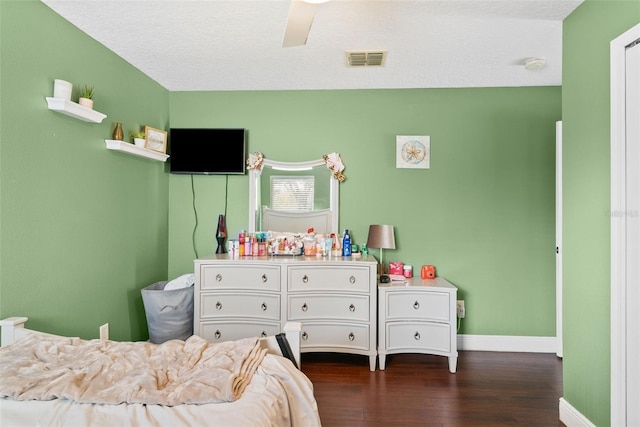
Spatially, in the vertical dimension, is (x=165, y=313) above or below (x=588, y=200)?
below

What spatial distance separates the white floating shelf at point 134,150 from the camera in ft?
8.78

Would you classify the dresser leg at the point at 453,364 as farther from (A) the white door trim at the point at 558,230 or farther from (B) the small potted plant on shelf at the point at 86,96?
(B) the small potted plant on shelf at the point at 86,96

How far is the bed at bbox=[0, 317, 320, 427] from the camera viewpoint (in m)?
1.20

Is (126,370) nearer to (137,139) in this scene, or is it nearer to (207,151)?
(137,139)

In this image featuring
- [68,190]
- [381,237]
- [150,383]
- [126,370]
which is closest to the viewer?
[150,383]

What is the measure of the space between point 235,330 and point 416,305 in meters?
1.54

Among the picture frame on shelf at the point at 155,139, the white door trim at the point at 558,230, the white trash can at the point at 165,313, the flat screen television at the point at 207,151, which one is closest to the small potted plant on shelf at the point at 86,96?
the picture frame on shelf at the point at 155,139

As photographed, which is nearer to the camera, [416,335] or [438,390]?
[438,390]

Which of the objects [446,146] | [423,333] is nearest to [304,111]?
[446,146]

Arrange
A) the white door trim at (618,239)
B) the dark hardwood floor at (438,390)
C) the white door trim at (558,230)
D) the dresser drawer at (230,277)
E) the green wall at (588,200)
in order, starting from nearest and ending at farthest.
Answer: the white door trim at (618,239) → the green wall at (588,200) → the dark hardwood floor at (438,390) → the dresser drawer at (230,277) → the white door trim at (558,230)

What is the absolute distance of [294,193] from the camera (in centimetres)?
356

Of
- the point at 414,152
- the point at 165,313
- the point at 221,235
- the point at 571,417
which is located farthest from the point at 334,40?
the point at 571,417

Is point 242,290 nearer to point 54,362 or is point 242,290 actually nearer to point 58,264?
point 58,264

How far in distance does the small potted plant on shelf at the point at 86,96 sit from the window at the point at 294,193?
5.46 feet
